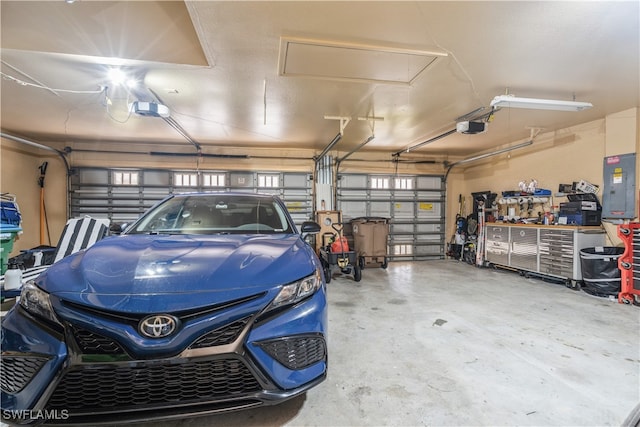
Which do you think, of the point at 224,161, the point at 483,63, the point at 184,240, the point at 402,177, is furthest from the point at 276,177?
the point at 184,240

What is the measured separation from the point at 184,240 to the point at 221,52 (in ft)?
6.96

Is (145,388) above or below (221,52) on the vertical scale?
below

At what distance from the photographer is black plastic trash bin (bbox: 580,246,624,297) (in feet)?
13.3

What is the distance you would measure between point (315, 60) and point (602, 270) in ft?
→ 16.6

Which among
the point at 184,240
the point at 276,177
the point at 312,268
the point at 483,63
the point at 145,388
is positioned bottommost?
the point at 145,388

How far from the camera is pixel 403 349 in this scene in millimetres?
2398

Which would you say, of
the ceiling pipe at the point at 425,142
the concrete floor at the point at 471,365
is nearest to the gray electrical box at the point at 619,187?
the concrete floor at the point at 471,365

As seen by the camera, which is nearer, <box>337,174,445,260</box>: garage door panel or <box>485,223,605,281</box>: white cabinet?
<box>485,223,605,281</box>: white cabinet

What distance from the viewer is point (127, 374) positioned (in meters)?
1.11

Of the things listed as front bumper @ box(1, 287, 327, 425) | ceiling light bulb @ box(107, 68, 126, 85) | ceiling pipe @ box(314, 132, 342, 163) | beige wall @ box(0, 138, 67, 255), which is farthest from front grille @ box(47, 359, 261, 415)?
beige wall @ box(0, 138, 67, 255)

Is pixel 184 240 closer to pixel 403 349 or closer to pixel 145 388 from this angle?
pixel 145 388

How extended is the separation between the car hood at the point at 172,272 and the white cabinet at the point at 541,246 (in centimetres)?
518

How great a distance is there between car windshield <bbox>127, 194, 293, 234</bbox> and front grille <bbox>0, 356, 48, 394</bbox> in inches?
41.0

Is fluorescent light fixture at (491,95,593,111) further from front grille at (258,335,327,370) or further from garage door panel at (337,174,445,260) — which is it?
garage door panel at (337,174,445,260)
